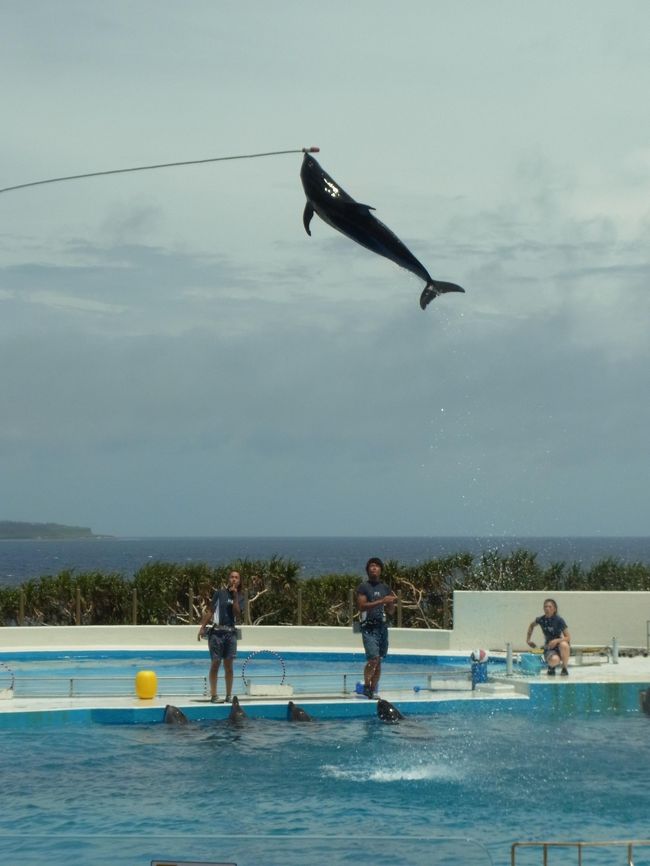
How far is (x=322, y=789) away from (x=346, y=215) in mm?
4350

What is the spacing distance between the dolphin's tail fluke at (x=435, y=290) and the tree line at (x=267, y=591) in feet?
41.2

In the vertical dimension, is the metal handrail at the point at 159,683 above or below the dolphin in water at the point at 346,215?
below

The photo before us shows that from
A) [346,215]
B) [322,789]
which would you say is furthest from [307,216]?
[322,789]

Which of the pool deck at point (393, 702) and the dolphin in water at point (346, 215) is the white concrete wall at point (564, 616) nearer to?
the pool deck at point (393, 702)

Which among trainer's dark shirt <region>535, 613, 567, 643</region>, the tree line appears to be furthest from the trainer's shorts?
the tree line

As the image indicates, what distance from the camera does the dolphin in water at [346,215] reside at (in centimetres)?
790

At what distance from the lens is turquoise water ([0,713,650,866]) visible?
5.49 metres

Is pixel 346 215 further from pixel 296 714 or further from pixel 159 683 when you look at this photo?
pixel 159 683

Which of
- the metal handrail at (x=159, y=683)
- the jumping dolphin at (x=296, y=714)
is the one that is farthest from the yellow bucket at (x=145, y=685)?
the jumping dolphin at (x=296, y=714)

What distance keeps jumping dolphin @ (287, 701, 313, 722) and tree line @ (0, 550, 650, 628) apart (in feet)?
27.7

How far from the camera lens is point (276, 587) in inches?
865

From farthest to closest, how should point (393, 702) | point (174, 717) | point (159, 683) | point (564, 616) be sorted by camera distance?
point (564, 616) < point (159, 683) < point (393, 702) < point (174, 717)

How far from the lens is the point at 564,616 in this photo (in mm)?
17594

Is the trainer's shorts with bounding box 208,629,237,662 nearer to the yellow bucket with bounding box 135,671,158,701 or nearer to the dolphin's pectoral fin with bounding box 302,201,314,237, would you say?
the yellow bucket with bounding box 135,671,158,701
